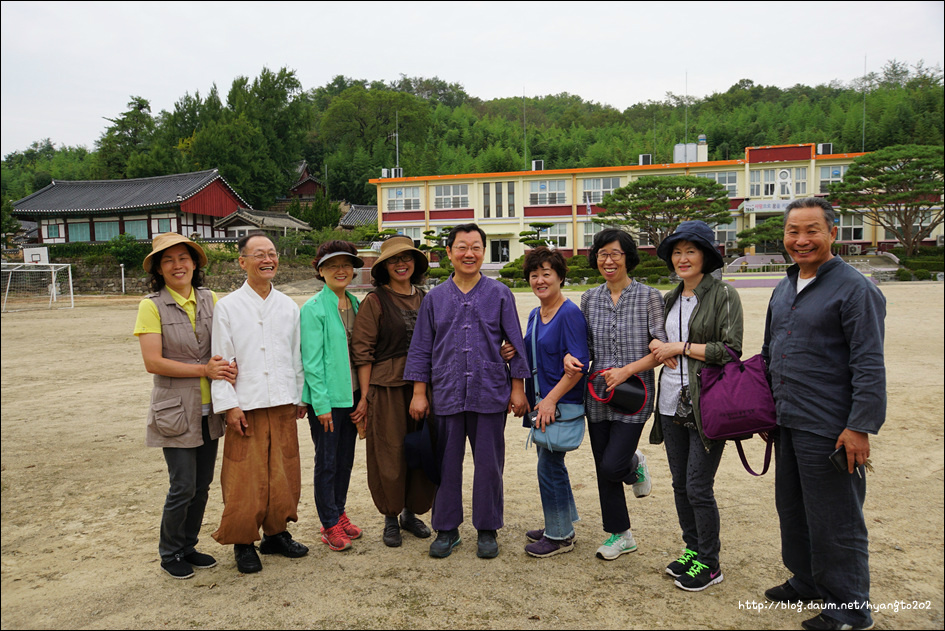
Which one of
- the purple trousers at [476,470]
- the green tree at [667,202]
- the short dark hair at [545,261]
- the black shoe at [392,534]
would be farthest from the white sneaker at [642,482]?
the green tree at [667,202]

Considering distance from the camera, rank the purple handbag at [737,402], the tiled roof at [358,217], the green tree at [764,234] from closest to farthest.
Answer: the purple handbag at [737,402], the green tree at [764,234], the tiled roof at [358,217]

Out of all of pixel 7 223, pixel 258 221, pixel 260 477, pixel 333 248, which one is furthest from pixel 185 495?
pixel 7 223

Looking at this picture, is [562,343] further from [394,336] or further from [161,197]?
[161,197]

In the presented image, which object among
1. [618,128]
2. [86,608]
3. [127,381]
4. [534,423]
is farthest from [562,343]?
[618,128]

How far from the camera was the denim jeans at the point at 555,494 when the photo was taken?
3385mm

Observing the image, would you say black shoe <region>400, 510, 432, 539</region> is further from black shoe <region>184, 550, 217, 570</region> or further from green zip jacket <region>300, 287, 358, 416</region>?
black shoe <region>184, 550, 217, 570</region>

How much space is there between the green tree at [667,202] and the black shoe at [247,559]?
30.0 metres

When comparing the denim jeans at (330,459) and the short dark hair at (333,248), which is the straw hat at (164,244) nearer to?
the short dark hair at (333,248)

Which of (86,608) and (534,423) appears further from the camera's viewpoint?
(534,423)

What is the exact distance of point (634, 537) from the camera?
11.9ft

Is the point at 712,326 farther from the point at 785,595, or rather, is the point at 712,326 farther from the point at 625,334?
the point at 785,595

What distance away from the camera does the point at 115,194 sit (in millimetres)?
33000

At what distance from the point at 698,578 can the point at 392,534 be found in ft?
5.52

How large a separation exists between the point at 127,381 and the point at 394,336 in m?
6.90
